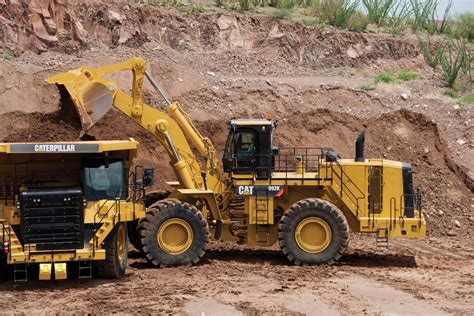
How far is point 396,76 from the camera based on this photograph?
37.8m

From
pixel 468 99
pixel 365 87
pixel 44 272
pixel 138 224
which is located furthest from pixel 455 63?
pixel 44 272

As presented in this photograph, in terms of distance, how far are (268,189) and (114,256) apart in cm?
442

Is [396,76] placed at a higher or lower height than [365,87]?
higher

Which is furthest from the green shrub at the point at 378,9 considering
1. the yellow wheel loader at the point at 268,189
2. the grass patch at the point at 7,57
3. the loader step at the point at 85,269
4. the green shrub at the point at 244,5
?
the loader step at the point at 85,269

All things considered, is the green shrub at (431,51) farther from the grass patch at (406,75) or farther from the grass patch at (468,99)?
the grass patch at (468,99)

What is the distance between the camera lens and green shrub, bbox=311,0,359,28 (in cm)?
4106

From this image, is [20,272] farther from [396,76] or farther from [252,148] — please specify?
[396,76]

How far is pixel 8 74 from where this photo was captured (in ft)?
102

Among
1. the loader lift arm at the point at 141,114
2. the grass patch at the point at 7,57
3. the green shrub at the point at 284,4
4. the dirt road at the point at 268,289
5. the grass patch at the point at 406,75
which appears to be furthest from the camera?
the green shrub at the point at 284,4

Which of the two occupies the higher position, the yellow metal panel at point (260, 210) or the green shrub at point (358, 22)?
the green shrub at point (358, 22)

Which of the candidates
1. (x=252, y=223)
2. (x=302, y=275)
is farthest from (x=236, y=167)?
(x=302, y=275)

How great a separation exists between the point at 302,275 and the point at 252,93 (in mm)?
13547

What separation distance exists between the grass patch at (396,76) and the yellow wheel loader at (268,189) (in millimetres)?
14293

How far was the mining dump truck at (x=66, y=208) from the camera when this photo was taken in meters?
18.4
